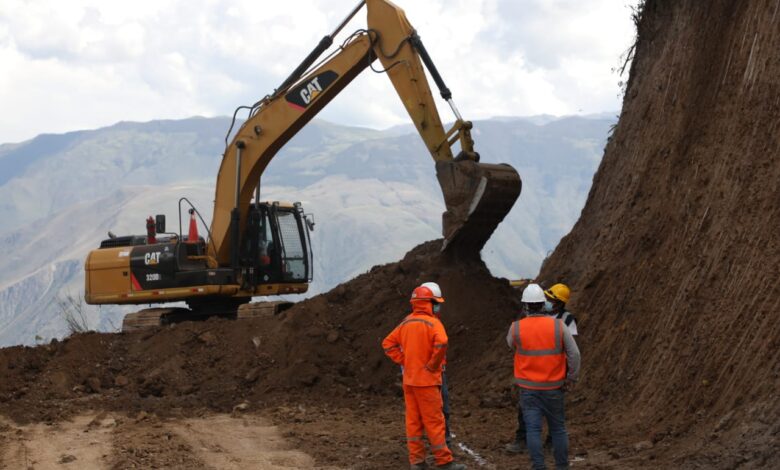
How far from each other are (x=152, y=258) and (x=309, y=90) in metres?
4.21

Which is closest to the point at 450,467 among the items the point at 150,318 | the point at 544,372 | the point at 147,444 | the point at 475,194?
the point at 544,372

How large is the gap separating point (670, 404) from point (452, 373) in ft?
15.4

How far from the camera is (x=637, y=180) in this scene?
13758 mm

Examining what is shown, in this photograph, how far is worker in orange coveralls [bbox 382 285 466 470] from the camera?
30.9 ft

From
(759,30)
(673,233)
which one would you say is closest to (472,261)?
(673,233)

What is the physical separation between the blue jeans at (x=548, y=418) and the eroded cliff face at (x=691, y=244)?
1131 mm

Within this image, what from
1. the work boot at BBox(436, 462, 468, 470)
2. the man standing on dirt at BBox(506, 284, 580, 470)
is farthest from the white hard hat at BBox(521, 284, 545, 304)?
the work boot at BBox(436, 462, 468, 470)

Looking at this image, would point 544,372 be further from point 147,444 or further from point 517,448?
point 147,444

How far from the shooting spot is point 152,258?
18.4m

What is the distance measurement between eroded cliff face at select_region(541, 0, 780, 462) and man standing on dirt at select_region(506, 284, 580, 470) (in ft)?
3.99

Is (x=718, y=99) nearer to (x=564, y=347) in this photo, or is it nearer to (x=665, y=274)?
(x=665, y=274)

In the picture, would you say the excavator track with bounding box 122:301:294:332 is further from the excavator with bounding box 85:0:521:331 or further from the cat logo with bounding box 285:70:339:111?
the cat logo with bounding box 285:70:339:111

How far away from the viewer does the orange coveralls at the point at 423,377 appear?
30.9 ft

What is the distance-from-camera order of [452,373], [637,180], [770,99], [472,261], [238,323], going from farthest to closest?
1. [238,323]
2. [472,261]
3. [452,373]
4. [637,180]
5. [770,99]
